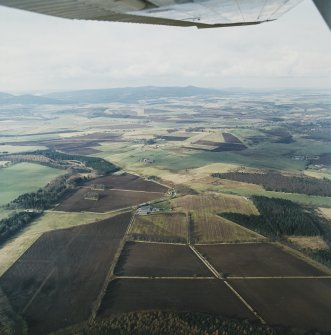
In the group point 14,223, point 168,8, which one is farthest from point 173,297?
point 168,8

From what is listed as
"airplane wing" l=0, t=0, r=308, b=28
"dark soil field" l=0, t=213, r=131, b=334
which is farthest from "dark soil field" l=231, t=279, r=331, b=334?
"airplane wing" l=0, t=0, r=308, b=28

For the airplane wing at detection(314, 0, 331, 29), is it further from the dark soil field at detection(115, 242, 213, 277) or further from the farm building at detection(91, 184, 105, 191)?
the farm building at detection(91, 184, 105, 191)

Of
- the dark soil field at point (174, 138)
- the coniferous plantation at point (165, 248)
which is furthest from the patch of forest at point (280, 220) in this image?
the dark soil field at point (174, 138)

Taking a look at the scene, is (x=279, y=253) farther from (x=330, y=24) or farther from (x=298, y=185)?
(x=330, y=24)

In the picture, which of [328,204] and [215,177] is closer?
[328,204]

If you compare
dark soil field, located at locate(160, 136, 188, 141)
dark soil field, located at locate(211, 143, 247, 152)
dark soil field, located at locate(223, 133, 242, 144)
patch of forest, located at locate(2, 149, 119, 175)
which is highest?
dark soil field, located at locate(223, 133, 242, 144)

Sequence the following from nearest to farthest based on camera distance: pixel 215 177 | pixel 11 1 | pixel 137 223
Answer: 1. pixel 11 1
2. pixel 137 223
3. pixel 215 177

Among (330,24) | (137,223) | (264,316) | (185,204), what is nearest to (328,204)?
(185,204)
